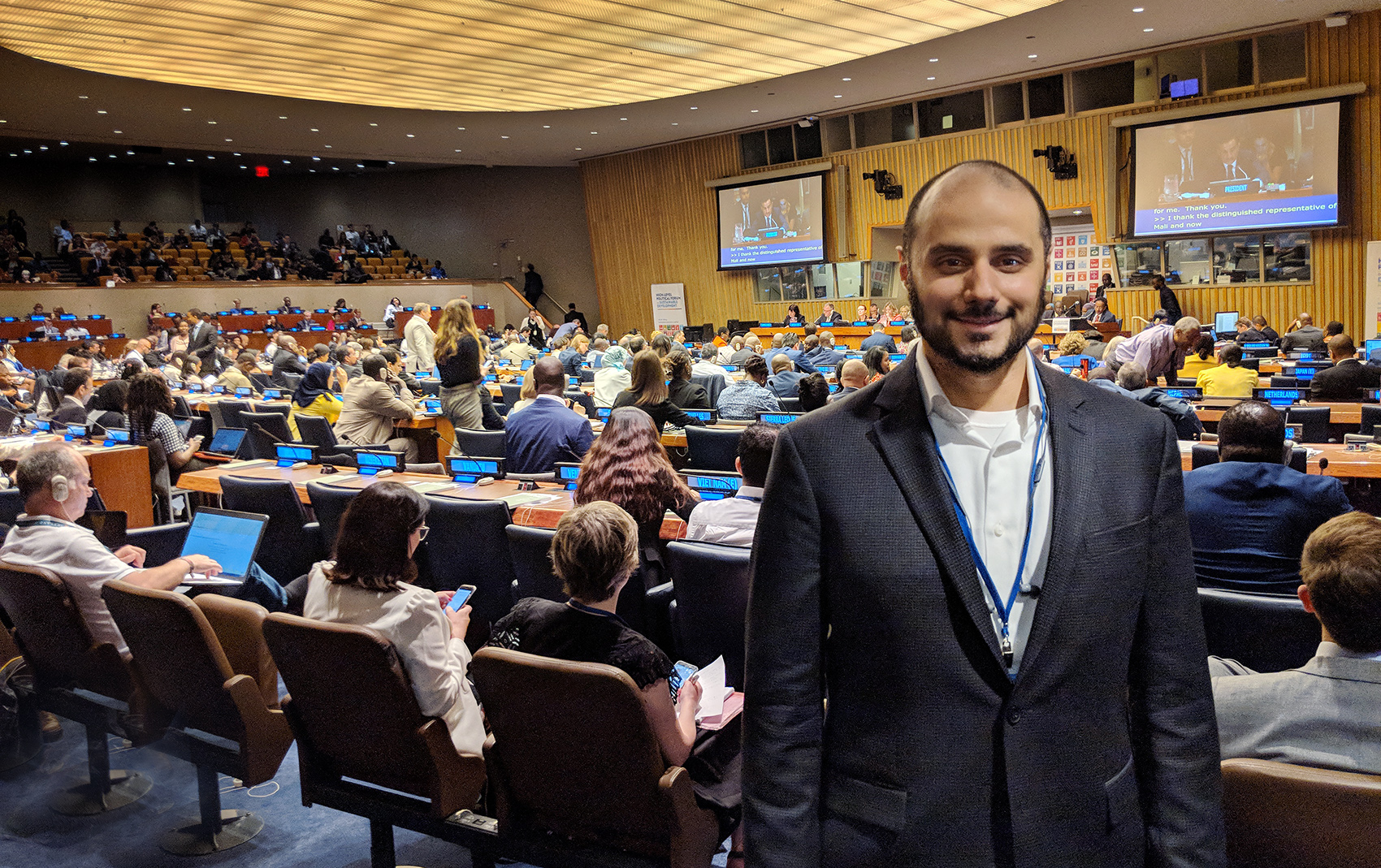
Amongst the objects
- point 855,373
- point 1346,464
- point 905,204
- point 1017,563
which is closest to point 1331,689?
point 1017,563

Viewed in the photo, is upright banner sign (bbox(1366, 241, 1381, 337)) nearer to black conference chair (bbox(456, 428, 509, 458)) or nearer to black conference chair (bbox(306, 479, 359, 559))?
black conference chair (bbox(456, 428, 509, 458))

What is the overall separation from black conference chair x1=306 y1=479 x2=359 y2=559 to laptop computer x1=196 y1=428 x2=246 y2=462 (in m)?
2.61

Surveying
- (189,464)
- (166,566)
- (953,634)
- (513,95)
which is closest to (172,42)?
(513,95)

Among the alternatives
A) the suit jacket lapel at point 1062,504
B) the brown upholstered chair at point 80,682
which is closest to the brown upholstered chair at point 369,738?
the brown upholstered chair at point 80,682

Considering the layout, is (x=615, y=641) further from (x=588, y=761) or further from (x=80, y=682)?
(x=80, y=682)

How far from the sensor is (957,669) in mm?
1128

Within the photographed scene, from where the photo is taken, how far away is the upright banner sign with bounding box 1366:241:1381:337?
1184 centimetres

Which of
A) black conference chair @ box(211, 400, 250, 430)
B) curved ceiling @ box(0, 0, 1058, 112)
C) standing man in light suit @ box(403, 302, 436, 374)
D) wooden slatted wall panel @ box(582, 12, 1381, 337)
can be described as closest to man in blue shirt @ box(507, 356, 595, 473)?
black conference chair @ box(211, 400, 250, 430)

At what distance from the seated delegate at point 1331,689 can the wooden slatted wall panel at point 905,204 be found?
12168mm

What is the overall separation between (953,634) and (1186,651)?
326 millimetres

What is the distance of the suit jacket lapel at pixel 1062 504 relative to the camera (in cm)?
113

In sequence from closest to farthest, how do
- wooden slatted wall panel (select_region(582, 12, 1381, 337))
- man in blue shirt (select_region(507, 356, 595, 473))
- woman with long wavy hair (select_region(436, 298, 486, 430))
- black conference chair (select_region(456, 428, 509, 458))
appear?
man in blue shirt (select_region(507, 356, 595, 473))
black conference chair (select_region(456, 428, 509, 458))
woman with long wavy hair (select_region(436, 298, 486, 430))
wooden slatted wall panel (select_region(582, 12, 1381, 337))

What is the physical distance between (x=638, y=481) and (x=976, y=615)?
250 cm

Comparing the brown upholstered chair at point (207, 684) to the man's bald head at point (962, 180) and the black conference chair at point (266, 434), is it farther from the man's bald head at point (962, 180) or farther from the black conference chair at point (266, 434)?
the black conference chair at point (266, 434)
